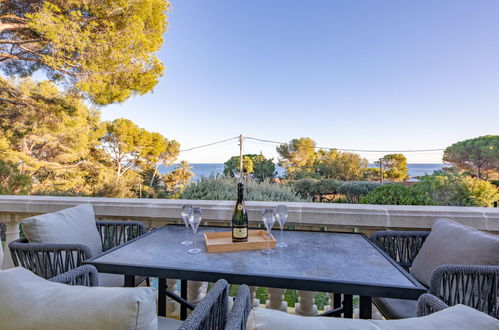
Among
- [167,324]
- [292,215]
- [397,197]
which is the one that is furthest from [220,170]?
[167,324]

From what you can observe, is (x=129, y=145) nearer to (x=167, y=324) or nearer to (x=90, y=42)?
(x=90, y=42)

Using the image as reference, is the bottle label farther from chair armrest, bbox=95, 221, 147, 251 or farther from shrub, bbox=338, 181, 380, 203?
shrub, bbox=338, 181, 380, 203

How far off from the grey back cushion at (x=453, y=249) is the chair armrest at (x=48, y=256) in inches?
67.6

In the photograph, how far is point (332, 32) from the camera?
8.88 meters

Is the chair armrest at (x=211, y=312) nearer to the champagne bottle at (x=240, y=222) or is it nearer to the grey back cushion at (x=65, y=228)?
the champagne bottle at (x=240, y=222)

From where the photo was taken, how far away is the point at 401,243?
1.63 metres

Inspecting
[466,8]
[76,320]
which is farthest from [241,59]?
[76,320]

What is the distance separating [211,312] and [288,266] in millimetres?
452

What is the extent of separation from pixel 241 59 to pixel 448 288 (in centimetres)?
1070

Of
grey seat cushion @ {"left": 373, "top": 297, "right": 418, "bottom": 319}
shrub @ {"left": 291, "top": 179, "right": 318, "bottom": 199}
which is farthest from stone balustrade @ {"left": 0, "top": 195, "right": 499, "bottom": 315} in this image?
shrub @ {"left": 291, "top": 179, "right": 318, "bottom": 199}

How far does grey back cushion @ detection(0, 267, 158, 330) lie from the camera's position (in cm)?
48

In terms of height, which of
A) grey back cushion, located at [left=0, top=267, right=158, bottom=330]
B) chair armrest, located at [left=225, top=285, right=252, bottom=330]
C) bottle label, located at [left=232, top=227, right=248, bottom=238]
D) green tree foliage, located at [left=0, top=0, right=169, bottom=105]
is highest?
green tree foliage, located at [left=0, top=0, right=169, bottom=105]

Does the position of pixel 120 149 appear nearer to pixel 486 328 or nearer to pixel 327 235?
pixel 327 235

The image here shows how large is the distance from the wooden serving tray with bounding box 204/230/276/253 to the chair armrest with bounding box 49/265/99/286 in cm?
50
